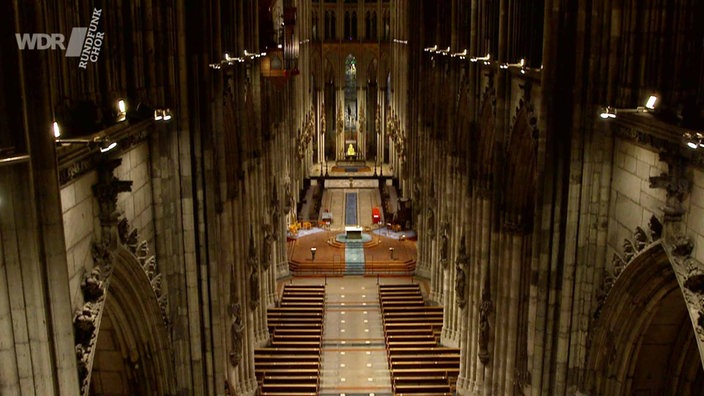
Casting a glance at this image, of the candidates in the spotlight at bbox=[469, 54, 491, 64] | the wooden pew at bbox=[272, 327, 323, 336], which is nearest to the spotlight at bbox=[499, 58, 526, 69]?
the spotlight at bbox=[469, 54, 491, 64]

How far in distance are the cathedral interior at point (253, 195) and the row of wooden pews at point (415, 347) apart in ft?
0.62

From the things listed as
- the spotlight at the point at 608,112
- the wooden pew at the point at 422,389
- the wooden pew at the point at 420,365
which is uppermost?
the spotlight at the point at 608,112

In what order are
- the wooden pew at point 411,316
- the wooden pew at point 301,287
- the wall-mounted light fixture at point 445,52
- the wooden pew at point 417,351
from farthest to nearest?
1. the wooden pew at point 301,287
2. the wooden pew at point 411,316
3. the wall-mounted light fixture at point 445,52
4. the wooden pew at point 417,351

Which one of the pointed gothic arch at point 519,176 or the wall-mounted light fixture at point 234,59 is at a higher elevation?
the wall-mounted light fixture at point 234,59

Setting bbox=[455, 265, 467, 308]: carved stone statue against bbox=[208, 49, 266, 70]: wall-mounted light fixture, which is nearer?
bbox=[208, 49, 266, 70]: wall-mounted light fixture

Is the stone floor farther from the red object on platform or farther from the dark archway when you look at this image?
the dark archway

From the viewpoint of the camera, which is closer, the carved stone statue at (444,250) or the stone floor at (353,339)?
the stone floor at (353,339)

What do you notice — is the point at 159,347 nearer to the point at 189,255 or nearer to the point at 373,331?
the point at 189,255

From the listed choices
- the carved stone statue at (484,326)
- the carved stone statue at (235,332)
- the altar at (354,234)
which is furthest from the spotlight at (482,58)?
the altar at (354,234)

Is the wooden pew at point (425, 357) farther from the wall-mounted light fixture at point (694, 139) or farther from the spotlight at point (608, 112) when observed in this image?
the wall-mounted light fixture at point (694, 139)

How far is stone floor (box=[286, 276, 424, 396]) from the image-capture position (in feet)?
92.2

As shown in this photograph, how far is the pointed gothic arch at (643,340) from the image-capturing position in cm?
1281

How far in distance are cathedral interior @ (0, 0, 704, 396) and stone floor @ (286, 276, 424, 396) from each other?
0.38 meters

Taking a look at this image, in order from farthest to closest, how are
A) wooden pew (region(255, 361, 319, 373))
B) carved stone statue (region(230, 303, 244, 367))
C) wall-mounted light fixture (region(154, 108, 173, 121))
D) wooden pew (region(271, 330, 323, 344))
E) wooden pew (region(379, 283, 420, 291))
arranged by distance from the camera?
wooden pew (region(379, 283, 420, 291)), wooden pew (region(271, 330, 323, 344)), wooden pew (region(255, 361, 319, 373)), carved stone statue (region(230, 303, 244, 367)), wall-mounted light fixture (region(154, 108, 173, 121))
